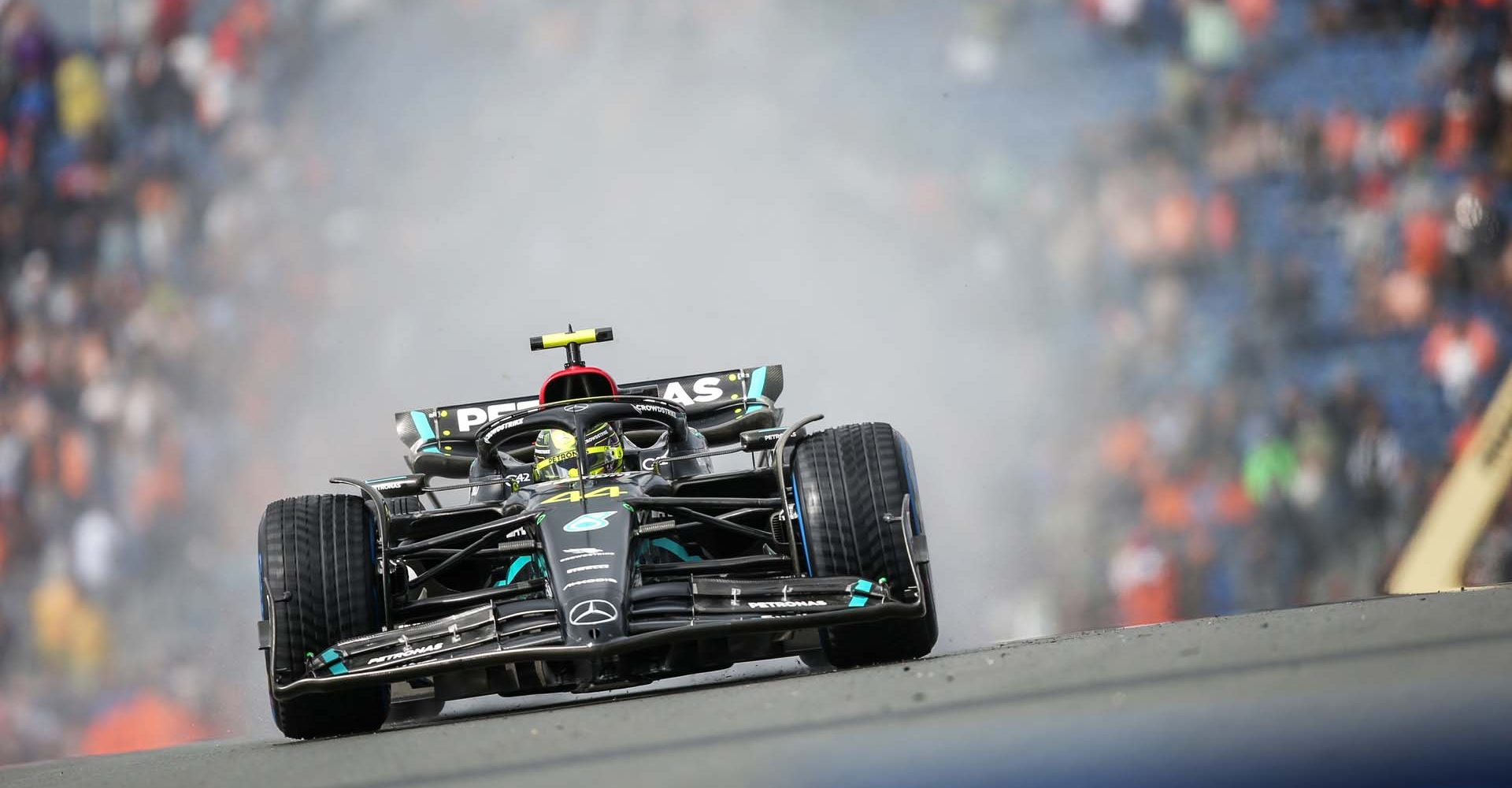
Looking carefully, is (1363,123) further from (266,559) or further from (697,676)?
(266,559)

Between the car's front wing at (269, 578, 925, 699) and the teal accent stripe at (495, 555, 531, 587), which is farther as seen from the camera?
the teal accent stripe at (495, 555, 531, 587)

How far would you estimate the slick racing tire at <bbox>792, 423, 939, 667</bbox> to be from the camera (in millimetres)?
6062

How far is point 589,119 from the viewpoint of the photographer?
14.3 metres

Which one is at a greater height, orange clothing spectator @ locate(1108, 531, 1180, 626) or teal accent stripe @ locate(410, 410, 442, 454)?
teal accent stripe @ locate(410, 410, 442, 454)

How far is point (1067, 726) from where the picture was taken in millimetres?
3217

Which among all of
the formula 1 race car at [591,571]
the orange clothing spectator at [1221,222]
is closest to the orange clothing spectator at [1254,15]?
the orange clothing spectator at [1221,222]

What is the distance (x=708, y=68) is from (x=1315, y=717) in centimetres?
1172

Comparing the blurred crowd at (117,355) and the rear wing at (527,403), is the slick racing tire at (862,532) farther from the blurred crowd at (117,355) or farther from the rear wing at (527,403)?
the blurred crowd at (117,355)

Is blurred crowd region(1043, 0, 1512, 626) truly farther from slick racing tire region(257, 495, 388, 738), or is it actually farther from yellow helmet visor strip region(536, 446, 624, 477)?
slick racing tire region(257, 495, 388, 738)

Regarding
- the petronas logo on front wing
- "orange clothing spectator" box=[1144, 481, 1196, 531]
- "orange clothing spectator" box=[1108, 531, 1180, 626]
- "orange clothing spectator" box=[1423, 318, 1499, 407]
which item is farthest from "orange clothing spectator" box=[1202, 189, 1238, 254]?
the petronas logo on front wing

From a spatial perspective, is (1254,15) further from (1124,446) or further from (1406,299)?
(1124,446)

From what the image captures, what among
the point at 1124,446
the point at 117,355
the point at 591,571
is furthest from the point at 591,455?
the point at 117,355

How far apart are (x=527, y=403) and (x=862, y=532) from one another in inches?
129

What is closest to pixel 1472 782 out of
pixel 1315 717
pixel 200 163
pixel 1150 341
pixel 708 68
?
pixel 1315 717
